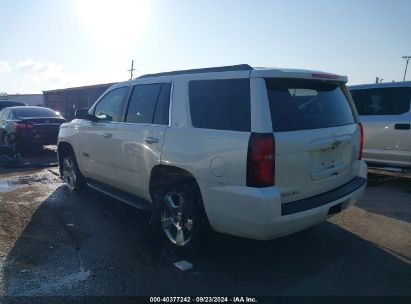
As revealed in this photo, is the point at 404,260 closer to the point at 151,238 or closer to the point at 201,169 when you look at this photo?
the point at 201,169

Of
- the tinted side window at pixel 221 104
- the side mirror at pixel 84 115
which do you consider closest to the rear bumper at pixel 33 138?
the side mirror at pixel 84 115

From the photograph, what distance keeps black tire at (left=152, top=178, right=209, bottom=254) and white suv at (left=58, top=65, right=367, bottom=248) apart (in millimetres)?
11

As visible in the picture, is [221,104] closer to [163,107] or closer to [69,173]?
[163,107]

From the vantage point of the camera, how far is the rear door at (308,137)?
324 cm

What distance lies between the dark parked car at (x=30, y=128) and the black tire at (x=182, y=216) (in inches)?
320

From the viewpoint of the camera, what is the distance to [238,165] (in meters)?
3.20

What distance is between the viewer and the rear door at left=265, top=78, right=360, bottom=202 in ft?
10.6

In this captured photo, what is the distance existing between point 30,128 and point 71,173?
5429mm

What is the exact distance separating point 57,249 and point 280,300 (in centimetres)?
261

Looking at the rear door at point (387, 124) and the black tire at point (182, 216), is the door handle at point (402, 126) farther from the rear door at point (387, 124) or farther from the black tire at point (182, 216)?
the black tire at point (182, 216)

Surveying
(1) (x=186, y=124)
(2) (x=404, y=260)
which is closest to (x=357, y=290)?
(2) (x=404, y=260)

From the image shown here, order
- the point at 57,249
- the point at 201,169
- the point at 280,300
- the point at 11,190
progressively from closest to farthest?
the point at 280,300 → the point at 201,169 → the point at 57,249 → the point at 11,190

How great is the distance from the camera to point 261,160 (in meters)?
3.10

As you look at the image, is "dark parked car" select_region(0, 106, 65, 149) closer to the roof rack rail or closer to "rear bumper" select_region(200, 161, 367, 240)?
the roof rack rail
